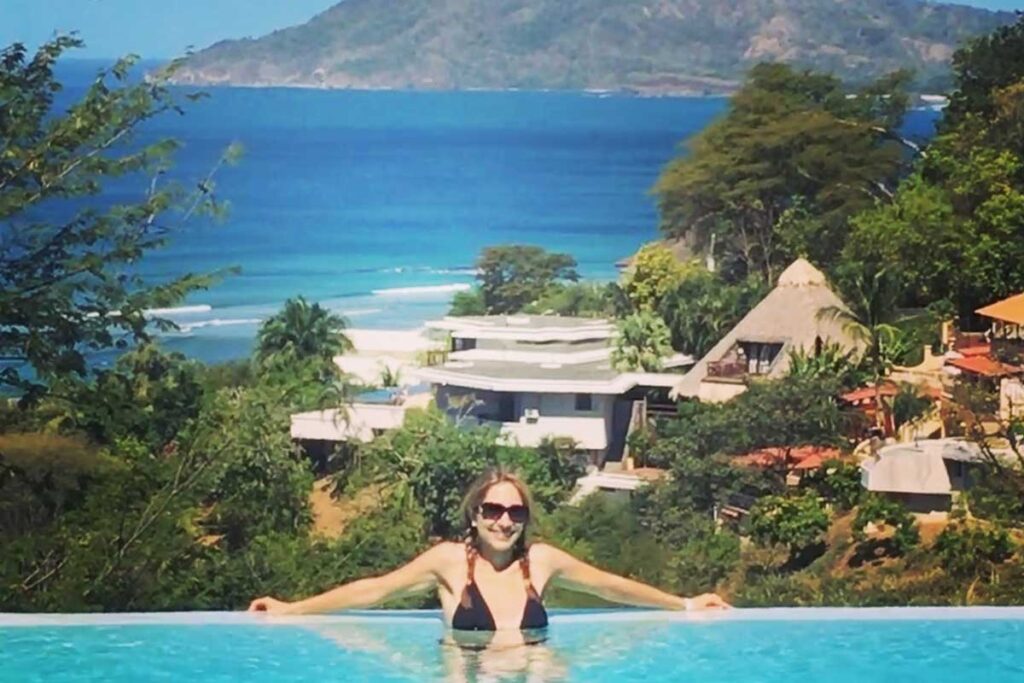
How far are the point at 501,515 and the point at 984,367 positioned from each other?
242cm

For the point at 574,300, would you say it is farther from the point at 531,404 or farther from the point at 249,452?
the point at 249,452

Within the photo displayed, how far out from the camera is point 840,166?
21.6 feet

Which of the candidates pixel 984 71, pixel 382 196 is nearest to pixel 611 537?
pixel 382 196

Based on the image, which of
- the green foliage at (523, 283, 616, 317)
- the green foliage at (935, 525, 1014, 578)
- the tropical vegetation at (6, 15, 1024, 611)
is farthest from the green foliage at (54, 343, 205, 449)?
the green foliage at (935, 525, 1014, 578)

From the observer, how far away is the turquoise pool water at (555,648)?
5387 millimetres

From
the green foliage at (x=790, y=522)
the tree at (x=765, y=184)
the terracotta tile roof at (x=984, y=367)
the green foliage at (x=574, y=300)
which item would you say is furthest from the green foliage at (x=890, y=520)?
the green foliage at (x=574, y=300)

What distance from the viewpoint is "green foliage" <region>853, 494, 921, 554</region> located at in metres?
6.44

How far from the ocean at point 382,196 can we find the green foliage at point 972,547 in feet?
4.81

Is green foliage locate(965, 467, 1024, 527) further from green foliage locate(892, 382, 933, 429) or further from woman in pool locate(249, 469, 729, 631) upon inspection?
woman in pool locate(249, 469, 729, 631)

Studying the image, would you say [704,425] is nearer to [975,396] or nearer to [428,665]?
[975,396]

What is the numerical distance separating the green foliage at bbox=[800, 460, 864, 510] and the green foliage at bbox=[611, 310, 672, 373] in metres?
0.68

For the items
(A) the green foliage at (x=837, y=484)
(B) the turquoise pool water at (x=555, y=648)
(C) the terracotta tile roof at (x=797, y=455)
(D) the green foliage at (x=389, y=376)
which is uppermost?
(D) the green foliage at (x=389, y=376)

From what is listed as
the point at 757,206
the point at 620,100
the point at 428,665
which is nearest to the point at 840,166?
the point at 757,206

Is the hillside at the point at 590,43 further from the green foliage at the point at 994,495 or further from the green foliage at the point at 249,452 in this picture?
the green foliage at the point at 994,495
